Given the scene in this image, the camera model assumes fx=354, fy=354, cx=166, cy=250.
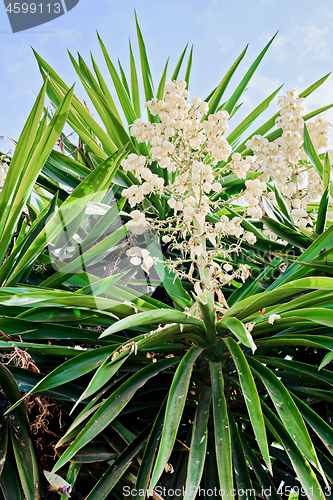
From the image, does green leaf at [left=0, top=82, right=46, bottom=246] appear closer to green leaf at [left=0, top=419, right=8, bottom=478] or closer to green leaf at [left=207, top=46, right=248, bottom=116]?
green leaf at [left=0, top=419, right=8, bottom=478]

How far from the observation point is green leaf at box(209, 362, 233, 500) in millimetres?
792

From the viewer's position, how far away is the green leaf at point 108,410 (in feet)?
2.71

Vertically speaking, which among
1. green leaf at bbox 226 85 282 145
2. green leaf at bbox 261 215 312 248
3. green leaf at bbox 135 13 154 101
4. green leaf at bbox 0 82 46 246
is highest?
green leaf at bbox 135 13 154 101

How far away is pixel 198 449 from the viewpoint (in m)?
0.89

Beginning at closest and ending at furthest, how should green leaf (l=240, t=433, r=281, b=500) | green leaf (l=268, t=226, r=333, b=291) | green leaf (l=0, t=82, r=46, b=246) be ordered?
1. green leaf (l=240, t=433, r=281, b=500)
2. green leaf (l=268, t=226, r=333, b=291)
3. green leaf (l=0, t=82, r=46, b=246)

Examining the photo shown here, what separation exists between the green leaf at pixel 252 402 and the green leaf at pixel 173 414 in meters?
0.14

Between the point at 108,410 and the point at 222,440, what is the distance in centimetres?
30

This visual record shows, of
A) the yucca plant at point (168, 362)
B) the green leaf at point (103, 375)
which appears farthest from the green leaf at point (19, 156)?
the green leaf at point (103, 375)

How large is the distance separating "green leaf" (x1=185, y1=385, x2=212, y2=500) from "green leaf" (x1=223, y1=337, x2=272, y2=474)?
0.16m

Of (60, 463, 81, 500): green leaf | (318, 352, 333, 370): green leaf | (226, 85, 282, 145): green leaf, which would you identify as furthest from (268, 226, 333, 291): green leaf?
(226, 85, 282, 145): green leaf

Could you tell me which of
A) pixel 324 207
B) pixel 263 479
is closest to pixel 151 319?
pixel 263 479

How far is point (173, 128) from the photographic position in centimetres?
116

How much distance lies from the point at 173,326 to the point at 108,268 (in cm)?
78

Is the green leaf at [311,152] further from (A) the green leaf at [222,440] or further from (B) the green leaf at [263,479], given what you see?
(B) the green leaf at [263,479]
